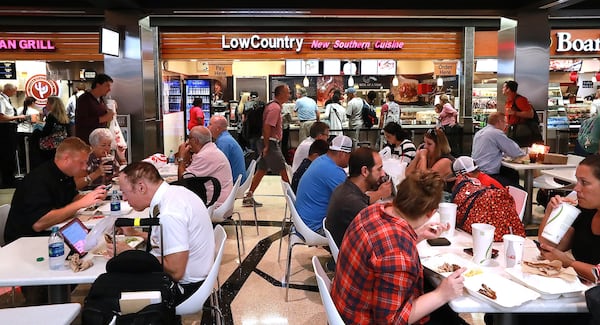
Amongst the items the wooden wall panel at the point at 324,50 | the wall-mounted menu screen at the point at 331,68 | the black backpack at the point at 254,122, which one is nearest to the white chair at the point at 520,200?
the black backpack at the point at 254,122

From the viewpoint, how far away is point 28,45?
408 inches

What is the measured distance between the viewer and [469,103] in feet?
36.0

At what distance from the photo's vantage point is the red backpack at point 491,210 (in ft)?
9.33

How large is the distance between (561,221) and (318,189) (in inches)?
81.4

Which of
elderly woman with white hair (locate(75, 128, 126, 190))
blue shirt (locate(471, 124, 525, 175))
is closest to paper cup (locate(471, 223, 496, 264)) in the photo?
elderly woman with white hair (locate(75, 128, 126, 190))

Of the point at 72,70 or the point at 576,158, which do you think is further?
the point at 72,70

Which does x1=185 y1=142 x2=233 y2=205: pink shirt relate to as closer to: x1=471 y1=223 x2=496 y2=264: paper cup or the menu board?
x1=471 y1=223 x2=496 y2=264: paper cup

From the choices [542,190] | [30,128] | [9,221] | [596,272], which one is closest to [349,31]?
[542,190]

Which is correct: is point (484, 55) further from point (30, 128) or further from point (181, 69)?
point (30, 128)

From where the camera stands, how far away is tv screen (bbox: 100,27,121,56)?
22.7 ft

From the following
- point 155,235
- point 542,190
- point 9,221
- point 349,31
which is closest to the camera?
point 155,235

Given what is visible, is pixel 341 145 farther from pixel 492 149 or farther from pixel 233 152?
pixel 492 149

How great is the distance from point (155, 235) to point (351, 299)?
108 centimetres

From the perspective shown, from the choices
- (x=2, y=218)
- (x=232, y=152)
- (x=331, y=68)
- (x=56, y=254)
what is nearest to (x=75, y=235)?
(x=56, y=254)
